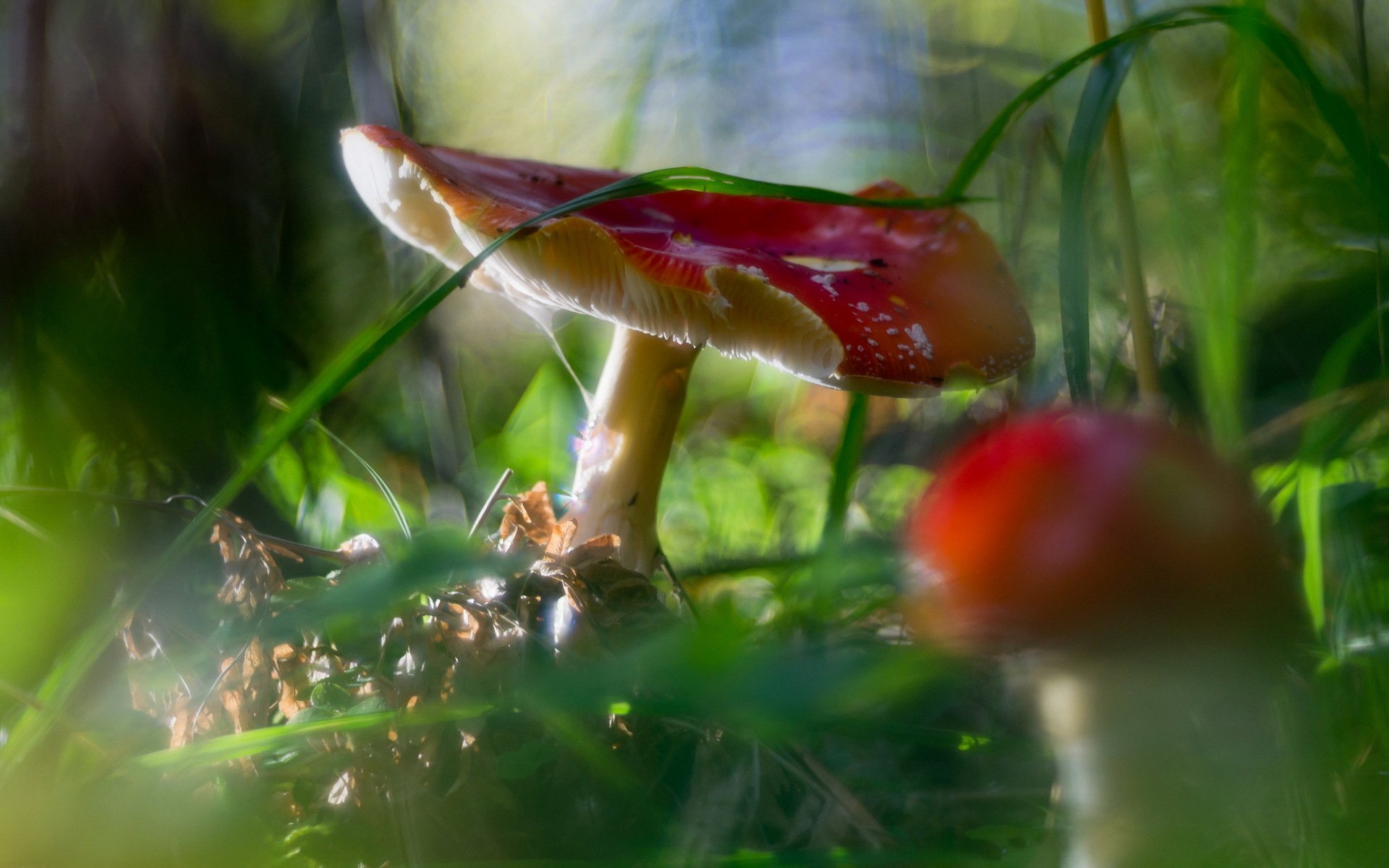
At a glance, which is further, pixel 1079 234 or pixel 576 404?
pixel 576 404

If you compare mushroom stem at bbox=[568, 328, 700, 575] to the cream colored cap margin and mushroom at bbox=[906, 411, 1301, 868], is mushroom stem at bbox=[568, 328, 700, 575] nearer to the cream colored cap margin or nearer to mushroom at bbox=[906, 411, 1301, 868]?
the cream colored cap margin

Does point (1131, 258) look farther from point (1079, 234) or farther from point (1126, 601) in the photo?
point (1126, 601)

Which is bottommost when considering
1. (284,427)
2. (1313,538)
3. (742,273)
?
(1313,538)

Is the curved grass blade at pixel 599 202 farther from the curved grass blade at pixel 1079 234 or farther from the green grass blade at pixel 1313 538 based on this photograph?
the green grass blade at pixel 1313 538

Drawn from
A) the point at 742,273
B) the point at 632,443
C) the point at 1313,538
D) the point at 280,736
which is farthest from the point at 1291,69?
the point at 280,736

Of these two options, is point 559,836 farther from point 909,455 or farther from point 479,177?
point 909,455

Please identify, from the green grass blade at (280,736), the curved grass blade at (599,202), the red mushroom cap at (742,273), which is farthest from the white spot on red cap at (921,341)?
the green grass blade at (280,736)
